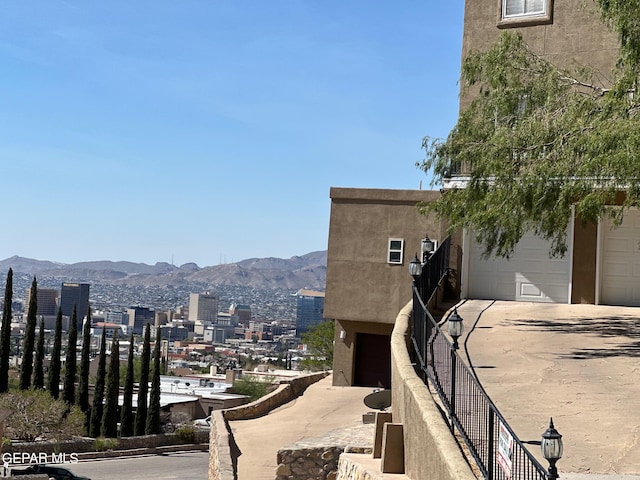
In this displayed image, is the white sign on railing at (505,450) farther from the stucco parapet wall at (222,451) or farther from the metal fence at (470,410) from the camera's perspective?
Answer: the stucco parapet wall at (222,451)

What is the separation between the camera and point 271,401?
21812 millimetres

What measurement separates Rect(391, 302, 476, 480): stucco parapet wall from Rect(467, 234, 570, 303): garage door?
8.96 m

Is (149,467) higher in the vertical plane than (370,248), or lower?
lower

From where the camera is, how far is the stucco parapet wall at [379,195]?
67.2 ft

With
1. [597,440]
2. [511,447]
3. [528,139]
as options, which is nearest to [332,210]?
[528,139]

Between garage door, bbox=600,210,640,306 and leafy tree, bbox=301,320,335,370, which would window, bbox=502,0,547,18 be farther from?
leafy tree, bbox=301,320,335,370

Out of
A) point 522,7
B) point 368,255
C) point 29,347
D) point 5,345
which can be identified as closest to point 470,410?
point 368,255

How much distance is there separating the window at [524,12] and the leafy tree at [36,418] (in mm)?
30029

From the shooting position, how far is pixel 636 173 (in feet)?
33.4

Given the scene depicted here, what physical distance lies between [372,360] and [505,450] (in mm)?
16383

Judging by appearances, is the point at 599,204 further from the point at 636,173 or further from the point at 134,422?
the point at 134,422

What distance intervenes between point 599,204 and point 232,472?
25.3 feet

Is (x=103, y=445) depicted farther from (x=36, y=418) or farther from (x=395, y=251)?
(x=395, y=251)

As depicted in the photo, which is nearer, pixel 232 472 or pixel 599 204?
pixel 599 204
